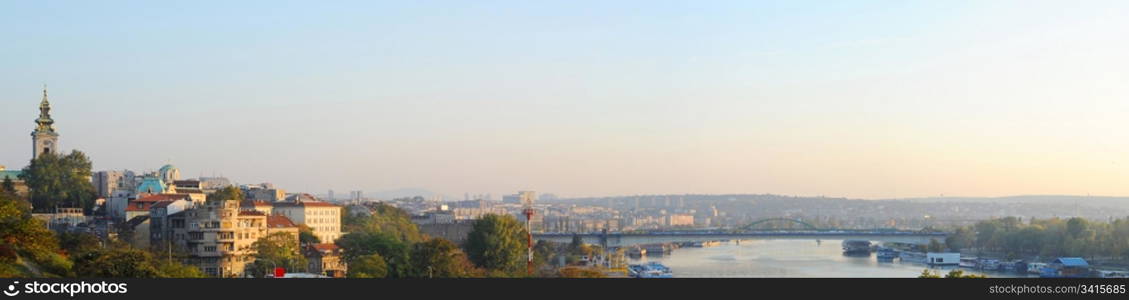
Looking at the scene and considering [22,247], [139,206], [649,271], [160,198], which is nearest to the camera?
[22,247]

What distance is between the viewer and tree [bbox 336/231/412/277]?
97.0 feet

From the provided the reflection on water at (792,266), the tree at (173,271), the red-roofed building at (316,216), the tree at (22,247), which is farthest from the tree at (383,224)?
the tree at (22,247)

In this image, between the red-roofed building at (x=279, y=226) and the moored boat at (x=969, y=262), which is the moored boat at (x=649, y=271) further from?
the red-roofed building at (x=279, y=226)

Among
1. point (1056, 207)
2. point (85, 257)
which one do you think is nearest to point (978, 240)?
point (85, 257)

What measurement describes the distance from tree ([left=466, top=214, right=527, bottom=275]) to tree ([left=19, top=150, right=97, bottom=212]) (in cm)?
1103

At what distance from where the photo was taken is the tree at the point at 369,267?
2793cm

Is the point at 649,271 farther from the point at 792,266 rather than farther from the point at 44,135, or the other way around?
the point at 44,135

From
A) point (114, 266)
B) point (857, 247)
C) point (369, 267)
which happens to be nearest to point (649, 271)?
point (369, 267)

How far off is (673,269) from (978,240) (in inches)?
721

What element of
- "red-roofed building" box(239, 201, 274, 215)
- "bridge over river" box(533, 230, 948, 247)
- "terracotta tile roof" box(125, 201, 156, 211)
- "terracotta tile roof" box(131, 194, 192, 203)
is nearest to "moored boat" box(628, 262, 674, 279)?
"bridge over river" box(533, 230, 948, 247)

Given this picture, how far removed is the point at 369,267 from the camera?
28188 mm

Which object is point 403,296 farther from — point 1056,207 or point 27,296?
point 1056,207

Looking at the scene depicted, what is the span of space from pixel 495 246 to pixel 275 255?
291 inches

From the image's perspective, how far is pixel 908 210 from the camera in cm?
18075
